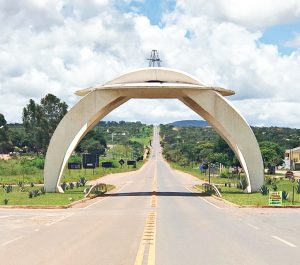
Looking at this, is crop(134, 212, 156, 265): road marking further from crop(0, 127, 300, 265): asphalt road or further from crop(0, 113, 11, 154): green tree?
crop(0, 113, 11, 154): green tree

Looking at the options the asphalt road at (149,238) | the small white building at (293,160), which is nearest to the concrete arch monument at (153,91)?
the asphalt road at (149,238)

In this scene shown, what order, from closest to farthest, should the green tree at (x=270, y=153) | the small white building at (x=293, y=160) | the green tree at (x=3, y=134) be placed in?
the green tree at (x=270, y=153)
the small white building at (x=293, y=160)
the green tree at (x=3, y=134)

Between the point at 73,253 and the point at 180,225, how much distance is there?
8.42 meters

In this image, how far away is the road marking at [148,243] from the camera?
1297cm

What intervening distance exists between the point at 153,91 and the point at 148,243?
31.5 meters

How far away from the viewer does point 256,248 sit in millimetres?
15352

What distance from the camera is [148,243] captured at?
16141 mm

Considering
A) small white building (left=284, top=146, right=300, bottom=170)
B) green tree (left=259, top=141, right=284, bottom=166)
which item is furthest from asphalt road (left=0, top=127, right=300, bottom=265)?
small white building (left=284, top=146, right=300, bottom=170)

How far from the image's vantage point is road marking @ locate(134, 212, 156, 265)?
12966mm

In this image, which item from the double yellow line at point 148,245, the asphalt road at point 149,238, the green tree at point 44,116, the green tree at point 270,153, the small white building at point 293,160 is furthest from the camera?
the small white building at point 293,160

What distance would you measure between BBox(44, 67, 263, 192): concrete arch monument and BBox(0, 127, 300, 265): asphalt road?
54.2 ft

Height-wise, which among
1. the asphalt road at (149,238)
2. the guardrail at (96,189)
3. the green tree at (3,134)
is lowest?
the asphalt road at (149,238)

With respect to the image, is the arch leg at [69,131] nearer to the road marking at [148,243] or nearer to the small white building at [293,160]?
the road marking at [148,243]

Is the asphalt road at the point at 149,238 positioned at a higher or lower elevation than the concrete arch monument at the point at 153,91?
lower
